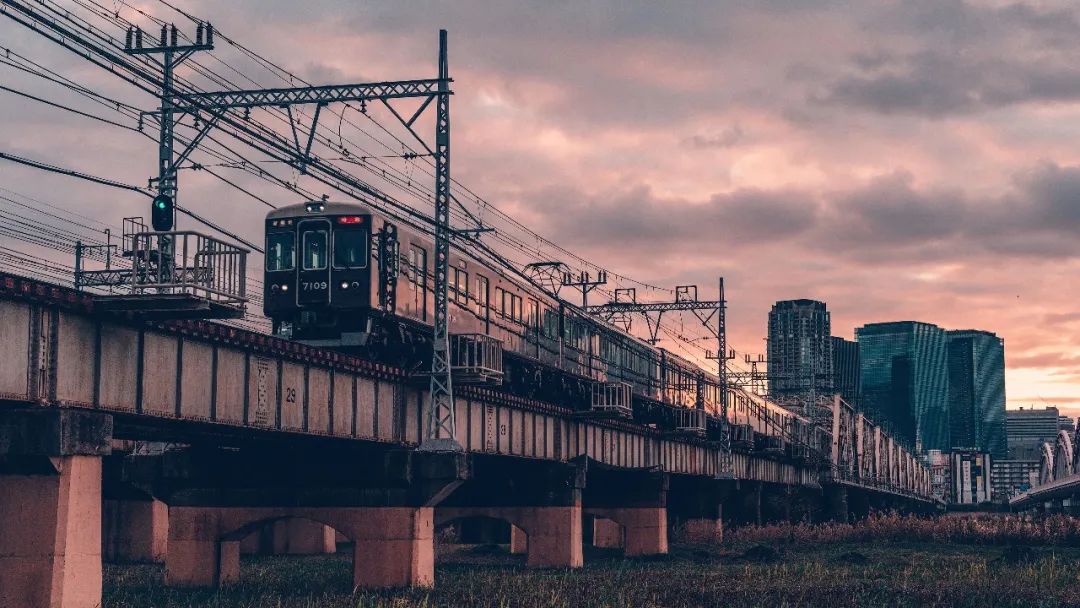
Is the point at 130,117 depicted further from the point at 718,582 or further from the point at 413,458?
the point at 718,582

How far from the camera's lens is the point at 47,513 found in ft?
78.2

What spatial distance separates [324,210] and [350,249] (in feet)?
5.43

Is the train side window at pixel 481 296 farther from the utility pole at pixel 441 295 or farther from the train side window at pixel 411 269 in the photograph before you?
the utility pole at pixel 441 295

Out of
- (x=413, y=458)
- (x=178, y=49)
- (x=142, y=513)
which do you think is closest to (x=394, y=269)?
(x=413, y=458)

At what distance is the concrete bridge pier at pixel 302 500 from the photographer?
1539 inches

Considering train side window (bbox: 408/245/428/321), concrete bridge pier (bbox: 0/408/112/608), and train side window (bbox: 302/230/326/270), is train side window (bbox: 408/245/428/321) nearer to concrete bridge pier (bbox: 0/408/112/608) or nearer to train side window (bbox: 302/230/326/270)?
train side window (bbox: 302/230/326/270)

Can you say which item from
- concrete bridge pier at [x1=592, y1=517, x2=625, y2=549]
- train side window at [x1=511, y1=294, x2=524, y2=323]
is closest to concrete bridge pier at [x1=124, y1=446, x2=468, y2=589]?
train side window at [x1=511, y1=294, x2=524, y2=323]

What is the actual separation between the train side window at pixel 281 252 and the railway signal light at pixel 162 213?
1342 centimetres

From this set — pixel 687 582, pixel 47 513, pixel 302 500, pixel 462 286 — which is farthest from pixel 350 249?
pixel 687 582

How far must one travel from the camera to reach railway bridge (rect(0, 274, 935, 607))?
2381 cm

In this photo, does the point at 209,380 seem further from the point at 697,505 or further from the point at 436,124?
the point at 697,505

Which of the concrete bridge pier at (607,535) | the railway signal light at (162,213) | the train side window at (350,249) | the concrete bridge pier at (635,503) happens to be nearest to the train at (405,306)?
the train side window at (350,249)

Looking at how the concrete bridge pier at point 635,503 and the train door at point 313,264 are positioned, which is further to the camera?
the concrete bridge pier at point 635,503

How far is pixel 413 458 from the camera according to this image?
125 feet
